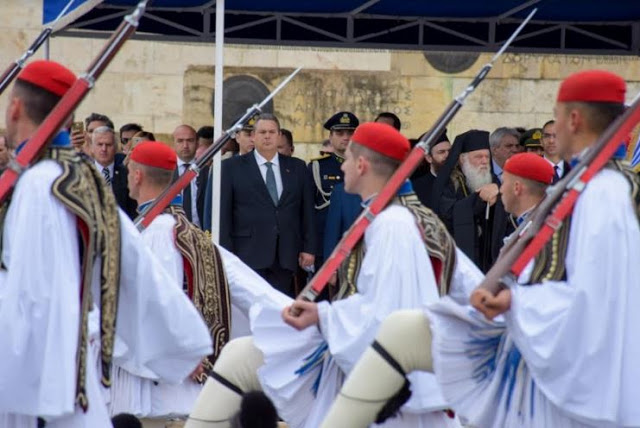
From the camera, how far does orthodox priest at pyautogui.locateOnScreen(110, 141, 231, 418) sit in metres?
7.59

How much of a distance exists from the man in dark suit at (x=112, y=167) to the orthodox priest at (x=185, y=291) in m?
3.52

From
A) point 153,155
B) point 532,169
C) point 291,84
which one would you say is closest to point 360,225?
point 532,169

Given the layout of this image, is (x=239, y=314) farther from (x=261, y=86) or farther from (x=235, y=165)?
(x=261, y=86)

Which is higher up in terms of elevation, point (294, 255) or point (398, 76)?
point (398, 76)

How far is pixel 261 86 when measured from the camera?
656 inches

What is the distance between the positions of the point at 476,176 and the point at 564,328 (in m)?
5.60

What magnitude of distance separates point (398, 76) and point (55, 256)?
12.4m

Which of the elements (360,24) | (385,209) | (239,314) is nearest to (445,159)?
(360,24)

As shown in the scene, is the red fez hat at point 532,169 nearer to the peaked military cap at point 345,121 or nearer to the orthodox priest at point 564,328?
the orthodox priest at point 564,328

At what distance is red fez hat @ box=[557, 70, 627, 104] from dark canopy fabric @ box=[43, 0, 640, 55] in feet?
22.9

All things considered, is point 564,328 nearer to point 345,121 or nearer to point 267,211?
point 267,211

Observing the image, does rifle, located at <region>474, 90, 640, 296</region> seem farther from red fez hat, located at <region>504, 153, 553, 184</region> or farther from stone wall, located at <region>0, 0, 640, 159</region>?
stone wall, located at <region>0, 0, 640, 159</region>

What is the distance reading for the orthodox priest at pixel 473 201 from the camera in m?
10.0

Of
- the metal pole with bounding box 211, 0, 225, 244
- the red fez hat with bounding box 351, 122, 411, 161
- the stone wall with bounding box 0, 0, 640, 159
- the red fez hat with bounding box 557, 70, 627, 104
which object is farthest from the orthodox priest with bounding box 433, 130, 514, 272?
the stone wall with bounding box 0, 0, 640, 159
